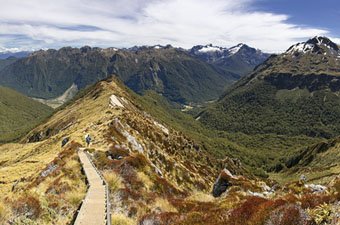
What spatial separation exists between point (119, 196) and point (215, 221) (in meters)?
17.3

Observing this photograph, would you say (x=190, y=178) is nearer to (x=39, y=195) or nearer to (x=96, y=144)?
(x=96, y=144)

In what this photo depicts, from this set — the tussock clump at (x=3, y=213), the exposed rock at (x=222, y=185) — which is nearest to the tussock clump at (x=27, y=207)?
the tussock clump at (x=3, y=213)

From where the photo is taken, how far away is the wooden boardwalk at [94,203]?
1011 inches

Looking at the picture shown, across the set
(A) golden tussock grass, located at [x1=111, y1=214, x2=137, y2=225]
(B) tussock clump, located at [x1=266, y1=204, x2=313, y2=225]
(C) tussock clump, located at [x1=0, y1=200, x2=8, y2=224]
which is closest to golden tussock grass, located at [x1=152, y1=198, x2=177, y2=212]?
(A) golden tussock grass, located at [x1=111, y1=214, x2=137, y2=225]

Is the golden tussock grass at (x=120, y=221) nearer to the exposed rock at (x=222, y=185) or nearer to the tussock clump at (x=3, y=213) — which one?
the tussock clump at (x=3, y=213)

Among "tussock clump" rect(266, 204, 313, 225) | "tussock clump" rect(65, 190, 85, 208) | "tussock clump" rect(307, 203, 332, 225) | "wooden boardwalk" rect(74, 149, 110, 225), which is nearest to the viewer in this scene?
"tussock clump" rect(307, 203, 332, 225)

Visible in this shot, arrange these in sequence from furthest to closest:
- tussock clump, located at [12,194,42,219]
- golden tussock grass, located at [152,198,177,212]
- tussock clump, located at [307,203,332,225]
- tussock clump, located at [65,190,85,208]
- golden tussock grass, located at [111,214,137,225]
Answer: tussock clump, located at [65,190,85,208] → golden tussock grass, located at [152,198,177,212] → tussock clump, located at [12,194,42,219] → golden tussock grass, located at [111,214,137,225] → tussock clump, located at [307,203,332,225]

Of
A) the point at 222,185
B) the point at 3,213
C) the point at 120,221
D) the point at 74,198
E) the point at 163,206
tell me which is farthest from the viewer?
the point at 222,185

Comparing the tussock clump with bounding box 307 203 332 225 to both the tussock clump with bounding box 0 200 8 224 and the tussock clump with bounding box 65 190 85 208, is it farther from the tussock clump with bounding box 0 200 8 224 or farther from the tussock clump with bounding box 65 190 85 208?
the tussock clump with bounding box 65 190 85 208

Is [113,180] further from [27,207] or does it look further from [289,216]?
[289,216]

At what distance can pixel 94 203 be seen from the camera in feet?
102

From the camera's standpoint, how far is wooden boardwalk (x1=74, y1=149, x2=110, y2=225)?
25672 mm

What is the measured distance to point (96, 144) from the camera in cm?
7519

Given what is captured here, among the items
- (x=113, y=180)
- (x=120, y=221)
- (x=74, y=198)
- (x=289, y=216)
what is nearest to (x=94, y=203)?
(x=74, y=198)
